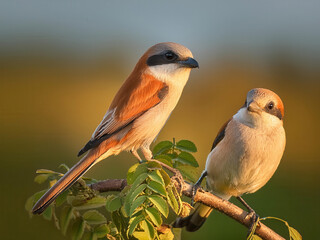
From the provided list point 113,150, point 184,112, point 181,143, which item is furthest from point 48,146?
point 181,143

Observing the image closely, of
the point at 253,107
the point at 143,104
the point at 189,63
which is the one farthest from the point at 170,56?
the point at 253,107

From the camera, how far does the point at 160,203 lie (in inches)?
76.8

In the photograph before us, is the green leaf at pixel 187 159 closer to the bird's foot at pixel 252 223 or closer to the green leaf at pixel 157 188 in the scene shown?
the bird's foot at pixel 252 223

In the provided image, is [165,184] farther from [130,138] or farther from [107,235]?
[130,138]

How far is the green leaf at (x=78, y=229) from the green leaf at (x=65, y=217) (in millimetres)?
37

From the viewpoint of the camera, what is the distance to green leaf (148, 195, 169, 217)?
1927 mm

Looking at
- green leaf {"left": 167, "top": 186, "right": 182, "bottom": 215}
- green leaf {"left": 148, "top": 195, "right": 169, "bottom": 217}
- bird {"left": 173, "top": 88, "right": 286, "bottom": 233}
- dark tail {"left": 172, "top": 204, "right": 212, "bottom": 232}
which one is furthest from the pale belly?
green leaf {"left": 148, "top": 195, "right": 169, "bottom": 217}

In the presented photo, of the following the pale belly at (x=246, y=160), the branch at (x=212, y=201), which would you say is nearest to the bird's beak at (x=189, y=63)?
the pale belly at (x=246, y=160)

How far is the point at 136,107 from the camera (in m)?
2.69

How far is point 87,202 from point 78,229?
0.13 m

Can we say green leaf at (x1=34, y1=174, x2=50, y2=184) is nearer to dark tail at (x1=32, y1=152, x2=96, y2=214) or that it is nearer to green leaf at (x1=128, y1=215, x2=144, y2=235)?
dark tail at (x1=32, y1=152, x2=96, y2=214)

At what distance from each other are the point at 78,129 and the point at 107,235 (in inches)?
160

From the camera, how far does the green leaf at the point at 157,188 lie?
6.33 feet

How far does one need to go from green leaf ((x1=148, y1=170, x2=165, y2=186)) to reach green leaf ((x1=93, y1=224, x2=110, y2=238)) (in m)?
0.34
